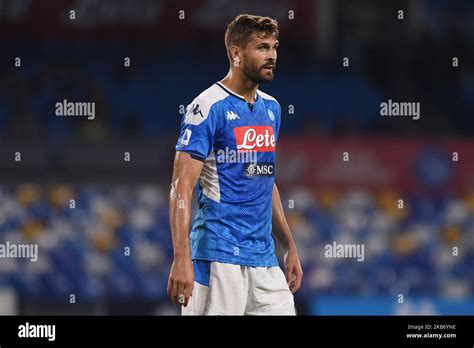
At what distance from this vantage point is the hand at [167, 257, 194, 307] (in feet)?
14.8

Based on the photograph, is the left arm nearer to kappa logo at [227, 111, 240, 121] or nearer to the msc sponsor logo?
the msc sponsor logo

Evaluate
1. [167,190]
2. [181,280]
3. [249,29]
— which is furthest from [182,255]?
[167,190]

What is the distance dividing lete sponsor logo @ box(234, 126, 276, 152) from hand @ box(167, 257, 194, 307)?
69 cm

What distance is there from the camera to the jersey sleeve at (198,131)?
15.9ft

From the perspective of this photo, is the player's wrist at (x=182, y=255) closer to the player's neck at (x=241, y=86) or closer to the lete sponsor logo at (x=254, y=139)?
the lete sponsor logo at (x=254, y=139)

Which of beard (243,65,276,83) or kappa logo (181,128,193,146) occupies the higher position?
beard (243,65,276,83)

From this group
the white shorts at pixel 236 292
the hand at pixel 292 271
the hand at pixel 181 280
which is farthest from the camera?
the hand at pixel 292 271

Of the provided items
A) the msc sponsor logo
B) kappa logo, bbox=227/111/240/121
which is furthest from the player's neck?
the msc sponsor logo

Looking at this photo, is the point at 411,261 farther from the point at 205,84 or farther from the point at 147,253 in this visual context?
the point at 205,84

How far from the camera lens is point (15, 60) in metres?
12.9

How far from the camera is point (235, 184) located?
4930 mm

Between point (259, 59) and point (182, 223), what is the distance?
0.92 m

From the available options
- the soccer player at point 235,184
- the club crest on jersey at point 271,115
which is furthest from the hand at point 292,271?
the club crest on jersey at point 271,115

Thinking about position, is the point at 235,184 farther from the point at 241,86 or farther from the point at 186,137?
the point at 241,86
